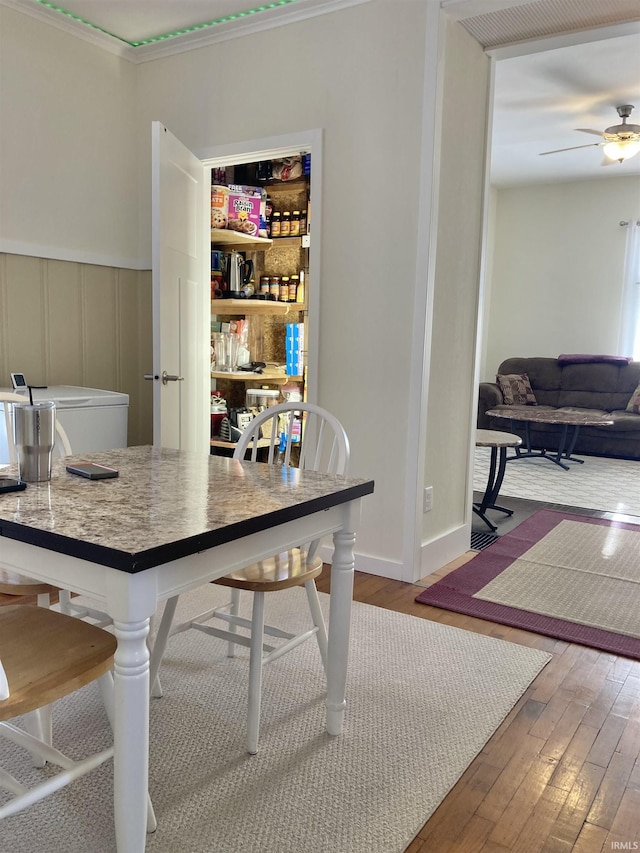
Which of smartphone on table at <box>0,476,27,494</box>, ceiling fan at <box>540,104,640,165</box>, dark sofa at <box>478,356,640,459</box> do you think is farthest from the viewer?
dark sofa at <box>478,356,640,459</box>

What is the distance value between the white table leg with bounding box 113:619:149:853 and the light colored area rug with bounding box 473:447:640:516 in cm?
409

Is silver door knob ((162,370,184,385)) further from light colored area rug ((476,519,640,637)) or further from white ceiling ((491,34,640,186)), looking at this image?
white ceiling ((491,34,640,186))

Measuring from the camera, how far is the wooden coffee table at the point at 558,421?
5.82 m

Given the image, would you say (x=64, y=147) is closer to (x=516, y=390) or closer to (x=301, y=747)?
(x=301, y=747)

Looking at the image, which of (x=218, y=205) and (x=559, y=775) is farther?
(x=218, y=205)

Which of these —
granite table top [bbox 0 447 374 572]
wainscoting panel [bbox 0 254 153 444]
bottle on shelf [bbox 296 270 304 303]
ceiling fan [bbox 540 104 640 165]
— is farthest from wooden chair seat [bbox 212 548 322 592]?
ceiling fan [bbox 540 104 640 165]

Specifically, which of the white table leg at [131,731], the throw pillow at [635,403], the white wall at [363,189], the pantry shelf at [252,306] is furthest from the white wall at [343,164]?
the throw pillow at [635,403]

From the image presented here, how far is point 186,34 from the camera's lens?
348cm

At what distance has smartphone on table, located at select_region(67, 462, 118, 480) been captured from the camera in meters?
1.64

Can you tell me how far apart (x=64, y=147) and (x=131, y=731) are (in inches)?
125

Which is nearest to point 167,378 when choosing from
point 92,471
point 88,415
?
point 88,415

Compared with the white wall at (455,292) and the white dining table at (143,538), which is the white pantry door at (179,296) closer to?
the white wall at (455,292)

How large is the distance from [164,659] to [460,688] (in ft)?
3.19

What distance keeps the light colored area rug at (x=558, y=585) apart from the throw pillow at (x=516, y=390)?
130 inches
